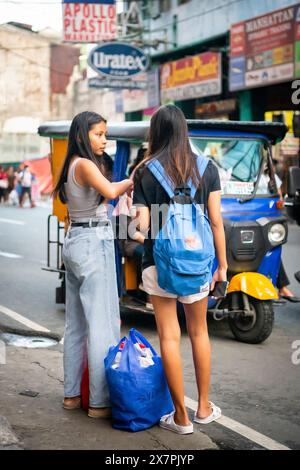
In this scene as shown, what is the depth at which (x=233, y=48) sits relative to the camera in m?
22.1

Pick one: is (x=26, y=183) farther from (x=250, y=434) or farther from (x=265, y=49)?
(x=250, y=434)

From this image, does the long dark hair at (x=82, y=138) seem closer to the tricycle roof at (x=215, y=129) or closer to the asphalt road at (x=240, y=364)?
the asphalt road at (x=240, y=364)

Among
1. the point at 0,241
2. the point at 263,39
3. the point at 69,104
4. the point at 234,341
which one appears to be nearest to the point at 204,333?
the point at 234,341

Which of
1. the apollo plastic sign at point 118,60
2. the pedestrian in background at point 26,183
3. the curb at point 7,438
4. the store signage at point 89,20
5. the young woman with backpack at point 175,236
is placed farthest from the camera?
the pedestrian in background at point 26,183

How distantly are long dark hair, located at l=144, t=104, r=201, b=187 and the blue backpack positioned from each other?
5cm

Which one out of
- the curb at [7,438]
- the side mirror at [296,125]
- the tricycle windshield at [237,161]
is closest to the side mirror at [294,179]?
the tricycle windshield at [237,161]

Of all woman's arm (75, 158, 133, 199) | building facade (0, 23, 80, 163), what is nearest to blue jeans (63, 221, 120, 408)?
woman's arm (75, 158, 133, 199)

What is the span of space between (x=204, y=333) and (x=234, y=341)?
2680 millimetres

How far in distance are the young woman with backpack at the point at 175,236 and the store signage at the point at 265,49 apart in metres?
15.4

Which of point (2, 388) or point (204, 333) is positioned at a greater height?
point (204, 333)

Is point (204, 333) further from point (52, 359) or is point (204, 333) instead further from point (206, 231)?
point (52, 359)

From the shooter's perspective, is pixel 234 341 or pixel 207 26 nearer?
pixel 234 341

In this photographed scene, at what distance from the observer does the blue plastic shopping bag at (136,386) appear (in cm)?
470

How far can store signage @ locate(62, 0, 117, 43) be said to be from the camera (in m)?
22.7
